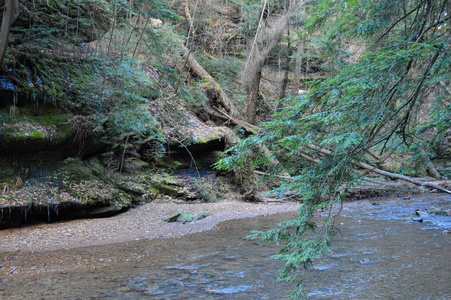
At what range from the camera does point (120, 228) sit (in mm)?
8250

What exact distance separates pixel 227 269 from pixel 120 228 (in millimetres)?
4070

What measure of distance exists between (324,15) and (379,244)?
5259 millimetres

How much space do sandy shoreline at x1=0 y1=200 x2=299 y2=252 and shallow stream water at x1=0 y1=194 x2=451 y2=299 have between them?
0.45 m

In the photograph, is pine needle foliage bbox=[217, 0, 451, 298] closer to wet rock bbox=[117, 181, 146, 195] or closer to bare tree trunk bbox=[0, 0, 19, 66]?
bare tree trunk bbox=[0, 0, 19, 66]

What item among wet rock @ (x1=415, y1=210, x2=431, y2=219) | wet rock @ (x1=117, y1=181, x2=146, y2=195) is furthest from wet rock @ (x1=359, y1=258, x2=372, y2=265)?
wet rock @ (x1=117, y1=181, x2=146, y2=195)

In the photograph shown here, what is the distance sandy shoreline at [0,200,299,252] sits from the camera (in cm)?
687

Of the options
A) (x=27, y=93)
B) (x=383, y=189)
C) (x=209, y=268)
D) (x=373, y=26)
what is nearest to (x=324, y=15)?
(x=373, y=26)

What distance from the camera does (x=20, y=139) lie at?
7.89 meters

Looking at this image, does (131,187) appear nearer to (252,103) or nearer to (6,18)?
(6,18)

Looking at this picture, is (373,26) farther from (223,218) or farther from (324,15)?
(223,218)

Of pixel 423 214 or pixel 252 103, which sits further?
pixel 252 103

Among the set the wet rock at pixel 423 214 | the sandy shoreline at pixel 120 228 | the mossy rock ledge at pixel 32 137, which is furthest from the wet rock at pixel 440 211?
the mossy rock ledge at pixel 32 137

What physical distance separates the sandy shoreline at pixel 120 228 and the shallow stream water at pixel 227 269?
45 cm

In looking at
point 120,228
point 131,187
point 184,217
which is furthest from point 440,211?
point 131,187
